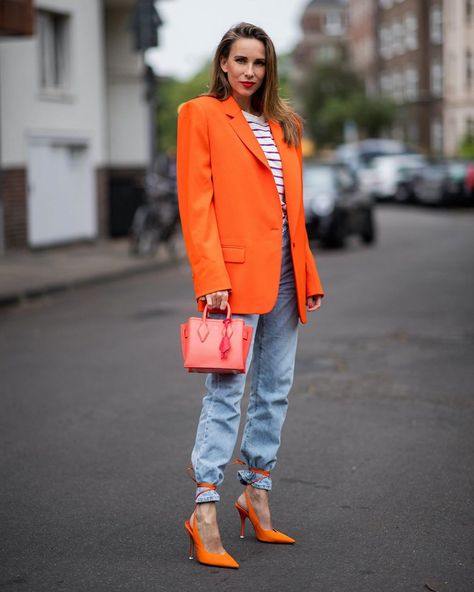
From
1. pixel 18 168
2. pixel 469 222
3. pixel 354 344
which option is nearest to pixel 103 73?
pixel 18 168

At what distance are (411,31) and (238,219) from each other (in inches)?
2619

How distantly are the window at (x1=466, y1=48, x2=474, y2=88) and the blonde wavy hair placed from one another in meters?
58.0

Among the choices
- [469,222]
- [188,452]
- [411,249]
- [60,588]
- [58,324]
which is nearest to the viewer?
[60,588]

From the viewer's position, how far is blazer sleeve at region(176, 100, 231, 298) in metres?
3.43

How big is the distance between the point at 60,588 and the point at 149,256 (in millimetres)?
12565

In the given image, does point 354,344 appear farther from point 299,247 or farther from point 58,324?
point 299,247

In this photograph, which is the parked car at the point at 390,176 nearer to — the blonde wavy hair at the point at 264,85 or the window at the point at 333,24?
the blonde wavy hair at the point at 264,85

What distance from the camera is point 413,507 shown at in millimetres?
4141

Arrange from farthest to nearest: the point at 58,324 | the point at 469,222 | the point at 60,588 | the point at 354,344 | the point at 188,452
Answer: the point at 469,222 < the point at 58,324 < the point at 354,344 < the point at 188,452 < the point at 60,588

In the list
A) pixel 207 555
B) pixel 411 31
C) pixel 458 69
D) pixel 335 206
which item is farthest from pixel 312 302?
pixel 411 31

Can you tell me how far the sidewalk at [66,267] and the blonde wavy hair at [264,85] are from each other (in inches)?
305

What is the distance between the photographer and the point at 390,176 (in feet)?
111

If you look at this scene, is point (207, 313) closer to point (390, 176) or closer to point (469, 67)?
Answer: point (390, 176)

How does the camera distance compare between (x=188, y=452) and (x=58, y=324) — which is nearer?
(x=188, y=452)
